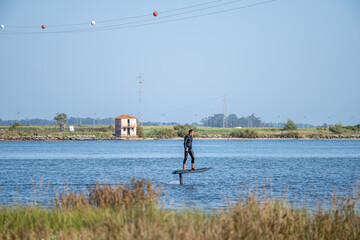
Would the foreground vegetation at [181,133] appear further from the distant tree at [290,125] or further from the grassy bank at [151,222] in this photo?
the grassy bank at [151,222]

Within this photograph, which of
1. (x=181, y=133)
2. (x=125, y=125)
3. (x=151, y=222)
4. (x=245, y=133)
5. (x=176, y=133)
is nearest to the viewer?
(x=151, y=222)

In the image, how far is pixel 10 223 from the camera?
1207 centimetres

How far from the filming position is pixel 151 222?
10219 mm

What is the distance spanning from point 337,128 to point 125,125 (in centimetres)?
8460

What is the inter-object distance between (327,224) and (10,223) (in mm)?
7533

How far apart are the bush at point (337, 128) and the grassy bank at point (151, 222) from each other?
591 ft

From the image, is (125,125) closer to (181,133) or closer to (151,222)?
(181,133)

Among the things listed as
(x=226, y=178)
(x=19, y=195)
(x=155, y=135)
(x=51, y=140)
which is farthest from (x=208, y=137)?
(x=19, y=195)

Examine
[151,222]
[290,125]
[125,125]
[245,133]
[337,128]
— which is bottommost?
[151,222]

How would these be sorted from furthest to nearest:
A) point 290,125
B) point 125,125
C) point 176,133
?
point 290,125, point 176,133, point 125,125

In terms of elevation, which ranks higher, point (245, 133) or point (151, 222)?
point (245, 133)

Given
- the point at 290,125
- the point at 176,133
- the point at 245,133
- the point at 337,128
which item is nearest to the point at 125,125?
the point at 176,133

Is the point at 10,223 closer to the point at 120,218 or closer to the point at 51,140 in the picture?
the point at 120,218

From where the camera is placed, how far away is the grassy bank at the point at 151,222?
9414 millimetres
